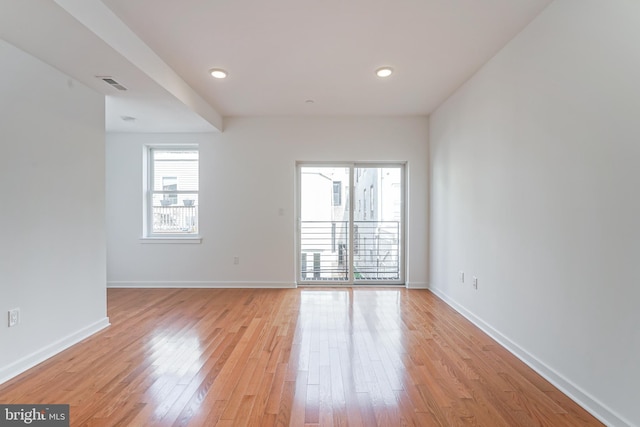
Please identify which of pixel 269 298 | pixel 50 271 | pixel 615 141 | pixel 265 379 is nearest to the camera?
pixel 615 141

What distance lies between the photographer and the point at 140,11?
7.06ft

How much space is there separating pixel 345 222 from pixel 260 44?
284cm

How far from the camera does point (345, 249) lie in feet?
15.6

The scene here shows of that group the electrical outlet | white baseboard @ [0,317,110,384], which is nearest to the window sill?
white baseboard @ [0,317,110,384]

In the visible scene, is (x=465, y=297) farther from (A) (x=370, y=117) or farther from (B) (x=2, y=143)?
(B) (x=2, y=143)

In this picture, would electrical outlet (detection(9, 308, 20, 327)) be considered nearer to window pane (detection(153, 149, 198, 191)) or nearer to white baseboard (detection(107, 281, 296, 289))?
white baseboard (detection(107, 281, 296, 289))

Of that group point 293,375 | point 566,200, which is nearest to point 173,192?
point 293,375

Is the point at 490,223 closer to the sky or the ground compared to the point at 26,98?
closer to the ground

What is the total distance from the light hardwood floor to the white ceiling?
2.30 m

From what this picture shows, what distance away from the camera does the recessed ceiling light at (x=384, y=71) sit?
118 inches

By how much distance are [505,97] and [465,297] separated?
2077 mm

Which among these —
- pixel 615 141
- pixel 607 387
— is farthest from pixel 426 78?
pixel 607 387

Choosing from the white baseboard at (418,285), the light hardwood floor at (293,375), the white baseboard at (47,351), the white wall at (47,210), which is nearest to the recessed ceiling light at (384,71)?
the light hardwood floor at (293,375)

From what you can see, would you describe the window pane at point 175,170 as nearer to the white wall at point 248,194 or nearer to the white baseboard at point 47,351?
the white wall at point 248,194
